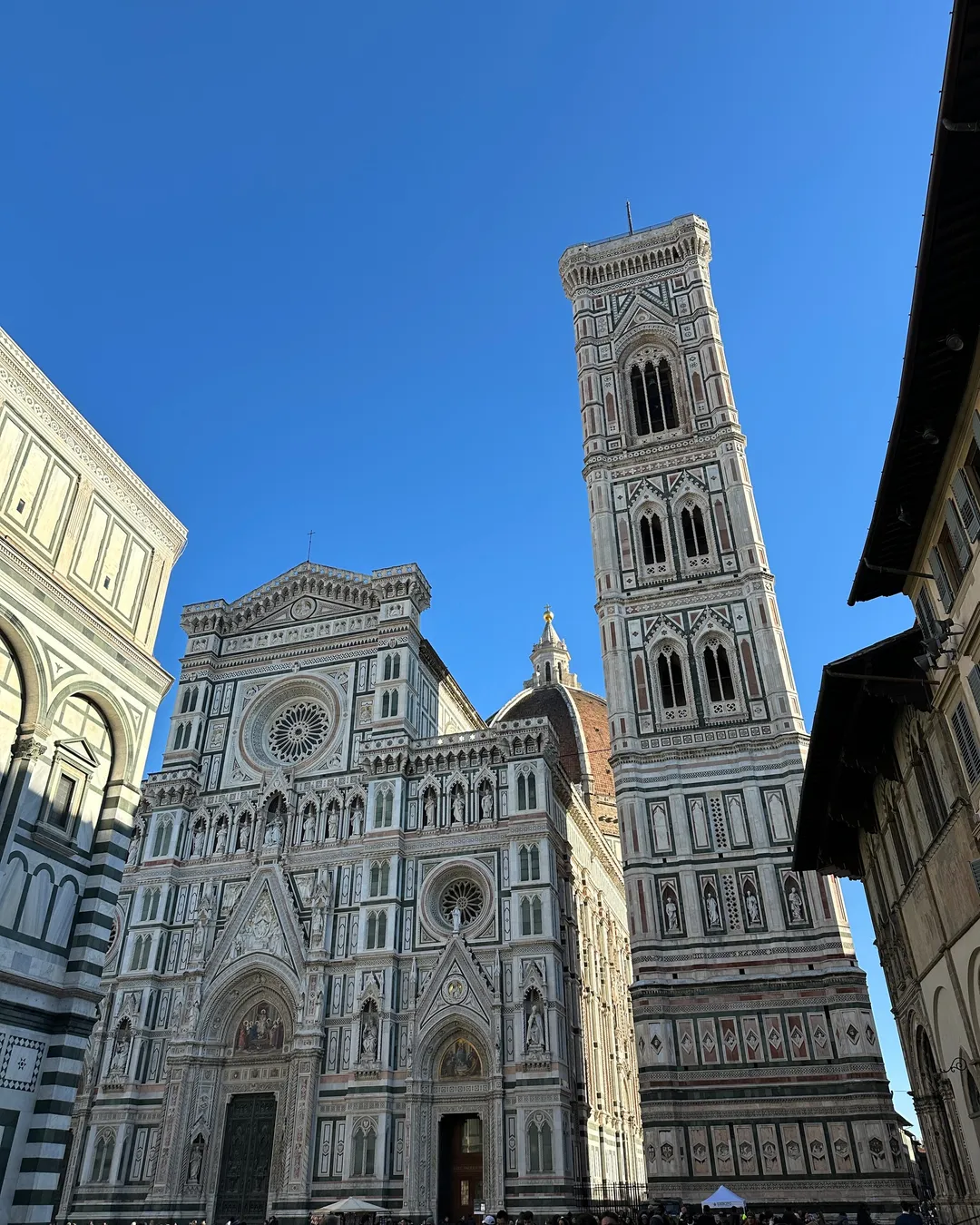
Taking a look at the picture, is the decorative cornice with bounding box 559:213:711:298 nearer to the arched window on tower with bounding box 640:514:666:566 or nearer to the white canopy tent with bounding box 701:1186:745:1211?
the arched window on tower with bounding box 640:514:666:566

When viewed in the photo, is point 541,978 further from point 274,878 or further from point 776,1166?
point 274,878

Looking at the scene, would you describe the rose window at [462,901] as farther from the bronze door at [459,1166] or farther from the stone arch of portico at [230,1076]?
the bronze door at [459,1166]

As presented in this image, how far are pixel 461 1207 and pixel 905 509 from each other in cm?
2346

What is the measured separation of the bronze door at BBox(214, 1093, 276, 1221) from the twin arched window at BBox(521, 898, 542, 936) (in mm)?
9106

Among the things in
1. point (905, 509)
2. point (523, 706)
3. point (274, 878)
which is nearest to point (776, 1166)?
point (274, 878)

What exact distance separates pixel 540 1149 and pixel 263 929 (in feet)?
35.8

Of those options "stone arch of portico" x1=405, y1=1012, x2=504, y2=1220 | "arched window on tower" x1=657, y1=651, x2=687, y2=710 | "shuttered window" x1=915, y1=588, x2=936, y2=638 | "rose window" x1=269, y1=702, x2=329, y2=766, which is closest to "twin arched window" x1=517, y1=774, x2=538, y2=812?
"arched window on tower" x1=657, y1=651, x2=687, y2=710

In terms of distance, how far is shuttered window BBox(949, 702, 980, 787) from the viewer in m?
11.2

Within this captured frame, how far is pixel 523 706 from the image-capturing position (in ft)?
228

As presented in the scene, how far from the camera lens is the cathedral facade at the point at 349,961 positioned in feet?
86.8

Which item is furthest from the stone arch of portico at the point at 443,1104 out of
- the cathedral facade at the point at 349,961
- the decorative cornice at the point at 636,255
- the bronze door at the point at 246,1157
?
the decorative cornice at the point at 636,255

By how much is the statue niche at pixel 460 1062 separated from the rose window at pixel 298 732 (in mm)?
11353

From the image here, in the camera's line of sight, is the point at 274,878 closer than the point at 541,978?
No

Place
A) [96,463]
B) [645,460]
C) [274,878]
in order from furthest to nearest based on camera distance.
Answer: [645,460] → [274,878] → [96,463]
